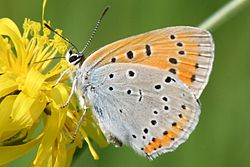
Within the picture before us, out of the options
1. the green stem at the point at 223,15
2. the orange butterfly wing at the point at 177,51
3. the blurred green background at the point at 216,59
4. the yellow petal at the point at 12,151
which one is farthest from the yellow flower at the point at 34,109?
the blurred green background at the point at 216,59

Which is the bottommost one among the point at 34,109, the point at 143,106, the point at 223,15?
the point at 143,106

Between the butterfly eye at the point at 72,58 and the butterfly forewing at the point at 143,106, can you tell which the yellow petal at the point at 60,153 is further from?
the butterfly eye at the point at 72,58

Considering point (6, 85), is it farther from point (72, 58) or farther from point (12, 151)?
point (72, 58)

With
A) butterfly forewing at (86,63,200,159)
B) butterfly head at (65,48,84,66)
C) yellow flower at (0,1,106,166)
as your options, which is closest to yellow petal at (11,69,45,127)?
yellow flower at (0,1,106,166)

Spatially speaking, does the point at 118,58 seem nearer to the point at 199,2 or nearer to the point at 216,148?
the point at 216,148

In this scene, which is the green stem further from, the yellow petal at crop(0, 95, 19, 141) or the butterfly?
the yellow petal at crop(0, 95, 19, 141)

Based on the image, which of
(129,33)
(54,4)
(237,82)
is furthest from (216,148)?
(54,4)

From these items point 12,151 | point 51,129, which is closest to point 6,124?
point 12,151
